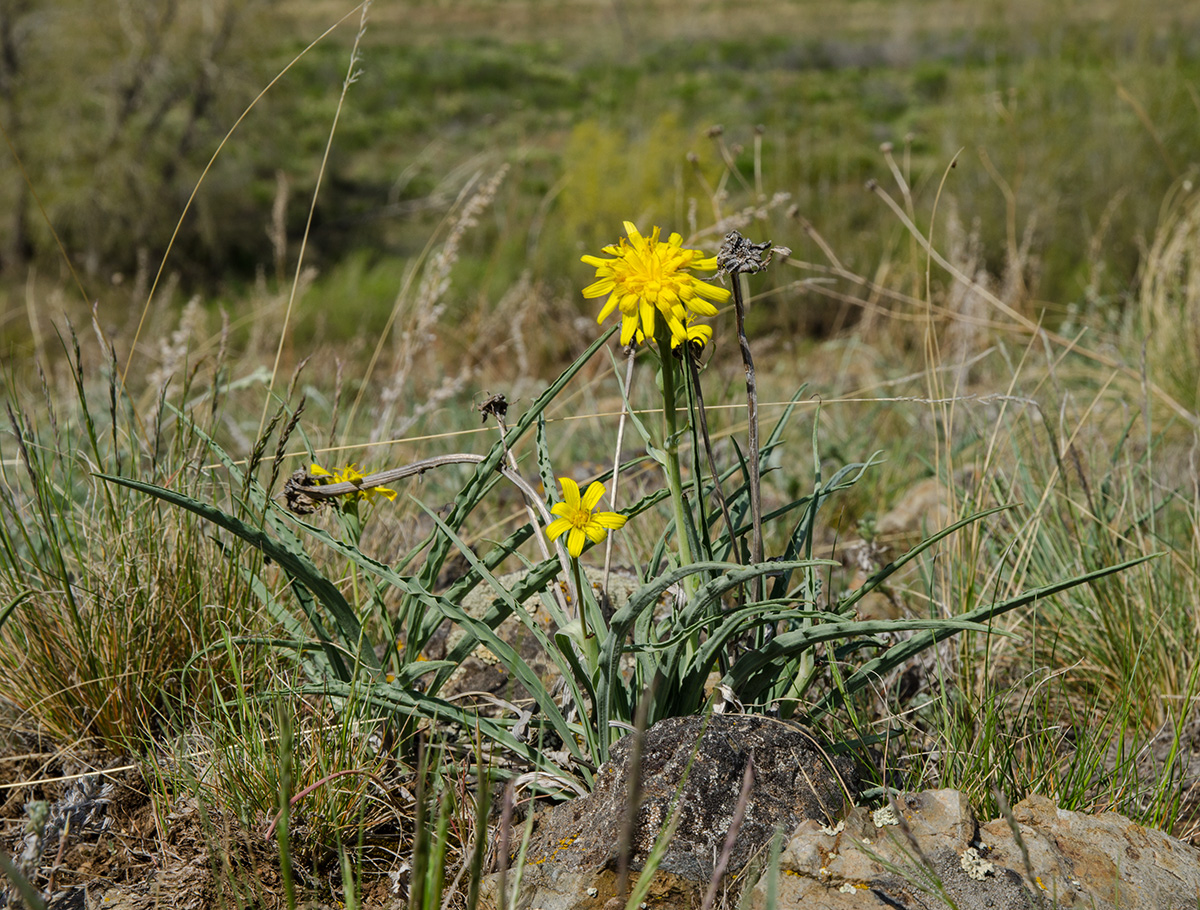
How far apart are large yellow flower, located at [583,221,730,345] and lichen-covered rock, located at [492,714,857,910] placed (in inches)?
17.4

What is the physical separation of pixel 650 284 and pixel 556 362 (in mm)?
4251

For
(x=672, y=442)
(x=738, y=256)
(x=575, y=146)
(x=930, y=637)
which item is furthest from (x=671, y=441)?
(x=575, y=146)

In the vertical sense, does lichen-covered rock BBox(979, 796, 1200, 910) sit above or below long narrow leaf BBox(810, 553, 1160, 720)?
below

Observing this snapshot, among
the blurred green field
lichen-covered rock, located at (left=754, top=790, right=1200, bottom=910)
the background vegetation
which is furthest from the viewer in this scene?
the blurred green field

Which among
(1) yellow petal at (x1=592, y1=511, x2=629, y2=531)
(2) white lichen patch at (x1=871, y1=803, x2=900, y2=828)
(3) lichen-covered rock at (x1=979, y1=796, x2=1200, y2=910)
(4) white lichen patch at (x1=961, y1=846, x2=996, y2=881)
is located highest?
(1) yellow petal at (x1=592, y1=511, x2=629, y2=531)

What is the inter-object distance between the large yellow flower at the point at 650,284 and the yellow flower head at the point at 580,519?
0.18m

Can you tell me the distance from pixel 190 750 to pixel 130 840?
125 millimetres

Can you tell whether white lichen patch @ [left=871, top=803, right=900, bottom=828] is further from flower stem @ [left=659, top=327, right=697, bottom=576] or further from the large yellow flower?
the large yellow flower

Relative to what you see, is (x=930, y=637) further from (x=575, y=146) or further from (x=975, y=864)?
(x=575, y=146)

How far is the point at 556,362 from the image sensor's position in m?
5.12

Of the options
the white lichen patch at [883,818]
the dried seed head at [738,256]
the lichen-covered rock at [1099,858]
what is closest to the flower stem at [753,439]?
the dried seed head at [738,256]

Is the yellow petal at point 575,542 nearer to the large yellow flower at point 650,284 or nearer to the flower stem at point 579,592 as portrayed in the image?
the flower stem at point 579,592

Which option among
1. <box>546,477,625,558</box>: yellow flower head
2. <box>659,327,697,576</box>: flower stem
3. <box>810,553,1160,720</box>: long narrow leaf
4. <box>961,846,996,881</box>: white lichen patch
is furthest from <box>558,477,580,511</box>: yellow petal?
<box>961,846,996,881</box>: white lichen patch

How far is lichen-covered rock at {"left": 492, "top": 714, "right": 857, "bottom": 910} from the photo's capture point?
92cm
